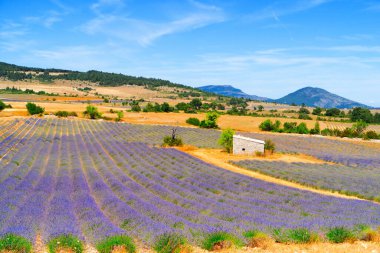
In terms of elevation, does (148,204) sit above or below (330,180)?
above

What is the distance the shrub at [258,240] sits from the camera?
7.77 meters

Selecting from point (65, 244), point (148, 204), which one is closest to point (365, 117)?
point (148, 204)

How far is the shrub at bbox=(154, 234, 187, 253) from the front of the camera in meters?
7.22

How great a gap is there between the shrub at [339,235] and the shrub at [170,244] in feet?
11.4

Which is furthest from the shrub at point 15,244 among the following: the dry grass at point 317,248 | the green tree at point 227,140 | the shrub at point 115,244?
the green tree at point 227,140

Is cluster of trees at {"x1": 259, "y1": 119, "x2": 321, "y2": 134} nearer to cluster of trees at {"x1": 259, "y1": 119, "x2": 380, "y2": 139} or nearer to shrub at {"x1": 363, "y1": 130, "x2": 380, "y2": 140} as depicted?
cluster of trees at {"x1": 259, "y1": 119, "x2": 380, "y2": 139}

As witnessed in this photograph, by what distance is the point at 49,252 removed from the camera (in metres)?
7.01

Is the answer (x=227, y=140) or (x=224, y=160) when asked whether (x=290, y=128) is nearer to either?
(x=227, y=140)

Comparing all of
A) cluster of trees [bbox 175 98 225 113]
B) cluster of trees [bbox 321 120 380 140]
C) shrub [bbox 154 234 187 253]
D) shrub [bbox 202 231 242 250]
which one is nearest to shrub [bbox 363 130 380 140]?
cluster of trees [bbox 321 120 380 140]

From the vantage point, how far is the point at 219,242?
25.2 ft

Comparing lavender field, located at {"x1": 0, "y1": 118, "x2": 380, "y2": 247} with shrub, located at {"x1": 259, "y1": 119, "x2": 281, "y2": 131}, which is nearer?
lavender field, located at {"x1": 0, "y1": 118, "x2": 380, "y2": 247}

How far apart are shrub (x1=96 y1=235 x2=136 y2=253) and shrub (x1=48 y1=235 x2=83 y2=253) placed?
15.6 inches

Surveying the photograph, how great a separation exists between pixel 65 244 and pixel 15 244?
36.9 inches

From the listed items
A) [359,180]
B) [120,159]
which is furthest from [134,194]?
[359,180]
